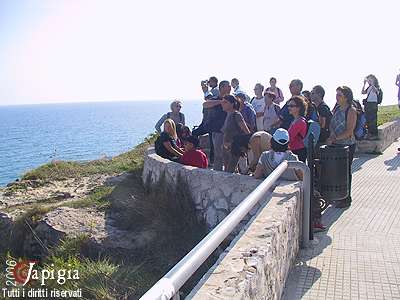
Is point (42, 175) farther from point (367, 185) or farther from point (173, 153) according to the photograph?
point (367, 185)

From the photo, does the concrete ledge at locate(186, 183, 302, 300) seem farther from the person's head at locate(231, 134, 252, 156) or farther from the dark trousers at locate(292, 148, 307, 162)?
the person's head at locate(231, 134, 252, 156)

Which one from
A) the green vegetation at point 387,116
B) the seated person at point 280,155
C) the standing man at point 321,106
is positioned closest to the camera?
the seated person at point 280,155

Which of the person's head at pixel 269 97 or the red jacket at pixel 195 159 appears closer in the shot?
the red jacket at pixel 195 159

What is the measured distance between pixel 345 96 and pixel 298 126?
1137mm

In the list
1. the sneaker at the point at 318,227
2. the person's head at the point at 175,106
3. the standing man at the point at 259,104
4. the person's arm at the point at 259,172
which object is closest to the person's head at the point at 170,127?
the person's head at the point at 175,106

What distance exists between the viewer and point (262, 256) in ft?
10.8

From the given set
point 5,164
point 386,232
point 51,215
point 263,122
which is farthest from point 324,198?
point 5,164

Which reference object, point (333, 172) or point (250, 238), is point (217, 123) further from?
point (250, 238)

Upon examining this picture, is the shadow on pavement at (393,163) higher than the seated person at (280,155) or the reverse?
the reverse

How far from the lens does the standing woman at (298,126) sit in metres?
6.22

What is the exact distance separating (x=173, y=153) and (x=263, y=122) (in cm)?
213

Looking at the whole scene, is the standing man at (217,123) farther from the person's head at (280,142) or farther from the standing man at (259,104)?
the person's head at (280,142)

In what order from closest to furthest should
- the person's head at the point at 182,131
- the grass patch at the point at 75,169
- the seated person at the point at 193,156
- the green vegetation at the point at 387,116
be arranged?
the seated person at the point at 193,156
the person's head at the point at 182,131
the grass patch at the point at 75,169
the green vegetation at the point at 387,116

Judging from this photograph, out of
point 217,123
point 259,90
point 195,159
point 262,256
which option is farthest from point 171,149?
point 262,256
